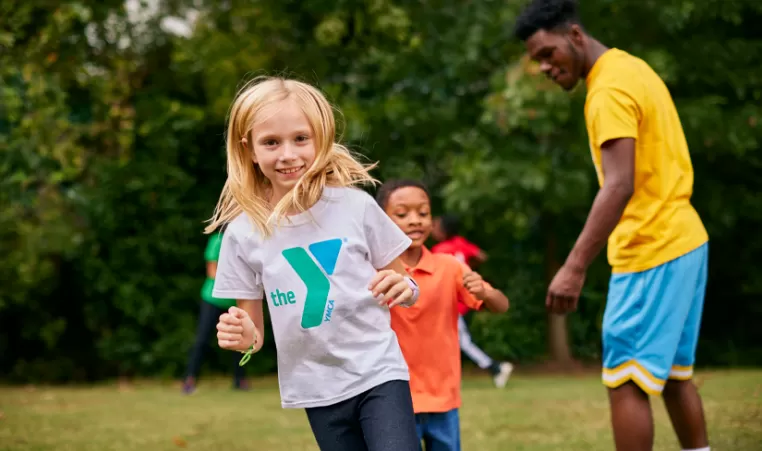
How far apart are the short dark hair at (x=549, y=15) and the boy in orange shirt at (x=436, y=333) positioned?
0.97 meters

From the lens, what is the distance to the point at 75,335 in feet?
48.0

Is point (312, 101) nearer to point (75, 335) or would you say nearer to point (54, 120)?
point (54, 120)

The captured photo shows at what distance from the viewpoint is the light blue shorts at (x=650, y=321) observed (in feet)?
13.3

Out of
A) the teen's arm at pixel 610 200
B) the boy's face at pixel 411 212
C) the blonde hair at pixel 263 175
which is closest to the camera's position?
the blonde hair at pixel 263 175

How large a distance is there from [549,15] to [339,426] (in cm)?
201

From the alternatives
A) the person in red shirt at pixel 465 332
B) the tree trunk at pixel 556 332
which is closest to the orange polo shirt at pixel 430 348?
the person in red shirt at pixel 465 332

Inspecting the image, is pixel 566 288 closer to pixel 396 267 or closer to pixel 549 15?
pixel 396 267

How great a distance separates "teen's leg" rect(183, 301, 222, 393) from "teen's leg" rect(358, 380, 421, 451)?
8013 millimetres

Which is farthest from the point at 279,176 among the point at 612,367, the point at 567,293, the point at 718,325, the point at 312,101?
the point at 718,325

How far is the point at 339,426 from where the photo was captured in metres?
3.34

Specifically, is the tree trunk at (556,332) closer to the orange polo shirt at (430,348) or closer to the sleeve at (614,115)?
the orange polo shirt at (430,348)

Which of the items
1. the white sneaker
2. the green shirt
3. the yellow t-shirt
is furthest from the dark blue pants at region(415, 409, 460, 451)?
the white sneaker

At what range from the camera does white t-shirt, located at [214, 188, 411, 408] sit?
10.8 ft

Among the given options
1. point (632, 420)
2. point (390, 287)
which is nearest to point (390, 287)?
point (390, 287)
